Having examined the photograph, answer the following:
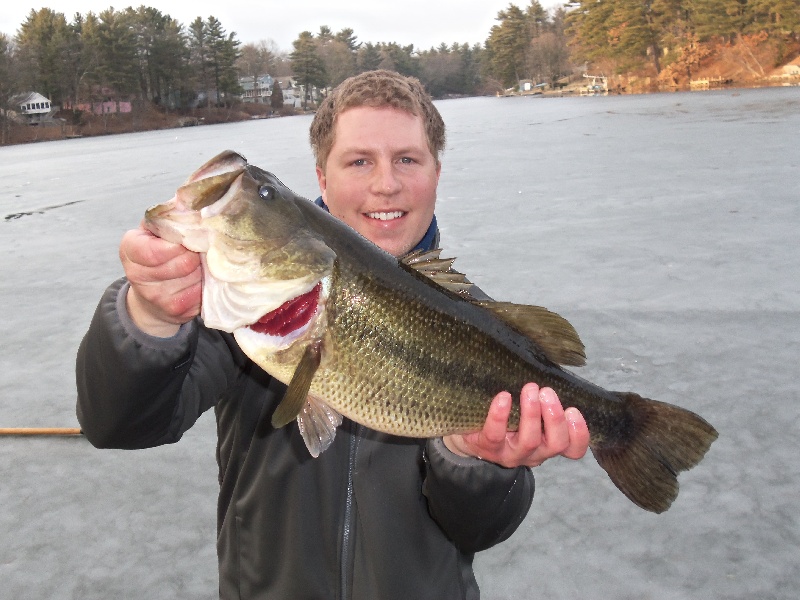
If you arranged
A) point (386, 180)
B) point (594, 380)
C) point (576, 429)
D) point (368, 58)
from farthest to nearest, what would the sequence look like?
point (368, 58)
point (594, 380)
point (386, 180)
point (576, 429)

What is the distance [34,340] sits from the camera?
5.05 metres

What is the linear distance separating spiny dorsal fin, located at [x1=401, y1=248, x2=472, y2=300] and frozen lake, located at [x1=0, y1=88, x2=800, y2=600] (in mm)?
1284

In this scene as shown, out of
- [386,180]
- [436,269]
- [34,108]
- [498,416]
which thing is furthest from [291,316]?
[34,108]

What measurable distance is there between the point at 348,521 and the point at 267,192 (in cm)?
120

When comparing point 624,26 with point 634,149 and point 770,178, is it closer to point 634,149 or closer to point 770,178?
point 634,149

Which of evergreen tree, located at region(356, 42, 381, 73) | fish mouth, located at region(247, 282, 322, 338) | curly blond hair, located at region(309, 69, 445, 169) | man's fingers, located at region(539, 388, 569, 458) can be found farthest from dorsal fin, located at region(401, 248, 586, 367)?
evergreen tree, located at region(356, 42, 381, 73)

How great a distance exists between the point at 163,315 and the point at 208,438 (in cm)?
208

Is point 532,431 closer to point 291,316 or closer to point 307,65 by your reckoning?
point 291,316

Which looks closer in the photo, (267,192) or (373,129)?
(267,192)

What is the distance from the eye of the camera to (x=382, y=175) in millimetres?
2836

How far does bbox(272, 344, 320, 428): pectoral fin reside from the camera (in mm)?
1666

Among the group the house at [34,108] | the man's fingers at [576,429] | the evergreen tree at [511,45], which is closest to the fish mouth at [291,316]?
the man's fingers at [576,429]

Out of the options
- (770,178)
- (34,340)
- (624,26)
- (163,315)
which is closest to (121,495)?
(163,315)

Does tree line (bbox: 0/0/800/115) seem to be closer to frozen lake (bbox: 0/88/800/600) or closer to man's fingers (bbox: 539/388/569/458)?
frozen lake (bbox: 0/88/800/600)
